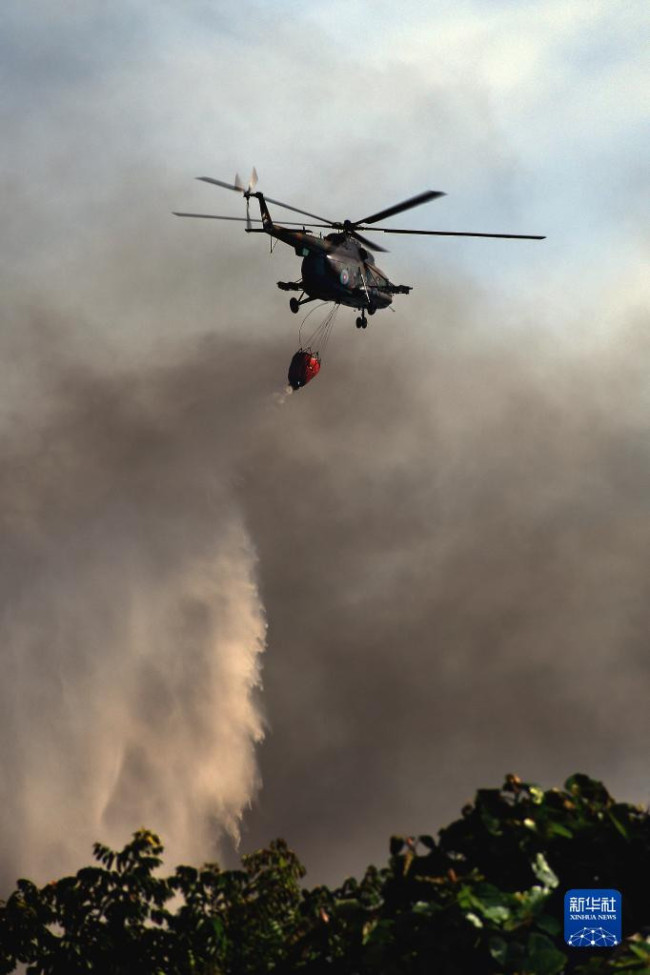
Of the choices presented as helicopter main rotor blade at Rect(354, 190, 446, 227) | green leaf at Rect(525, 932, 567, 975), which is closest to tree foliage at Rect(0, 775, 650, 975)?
green leaf at Rect(525, 932, 567, 975)

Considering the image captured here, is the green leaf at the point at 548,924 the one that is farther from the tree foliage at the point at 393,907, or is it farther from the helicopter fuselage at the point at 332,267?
the helicopter fuselage at the point at 332,267

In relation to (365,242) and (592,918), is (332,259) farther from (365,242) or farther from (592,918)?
(592,918)

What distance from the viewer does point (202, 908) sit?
35.7 meters

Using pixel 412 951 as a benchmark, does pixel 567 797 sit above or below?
above

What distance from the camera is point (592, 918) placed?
28516 millimetres

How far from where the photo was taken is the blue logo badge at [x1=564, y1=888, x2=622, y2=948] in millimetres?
28375

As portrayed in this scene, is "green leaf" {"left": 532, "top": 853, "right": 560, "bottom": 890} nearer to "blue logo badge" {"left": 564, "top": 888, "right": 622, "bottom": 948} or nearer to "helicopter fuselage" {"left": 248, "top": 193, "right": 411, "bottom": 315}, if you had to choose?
"blue logo badge" {"left": 564, "top": 888, "right": 622, "bottom": 948}

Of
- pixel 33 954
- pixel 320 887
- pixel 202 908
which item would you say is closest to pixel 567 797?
pixel 320 887

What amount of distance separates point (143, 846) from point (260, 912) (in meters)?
3.81

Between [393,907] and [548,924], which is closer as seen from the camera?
[548,924]

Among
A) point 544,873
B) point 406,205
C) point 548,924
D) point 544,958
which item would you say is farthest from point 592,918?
point 406,205

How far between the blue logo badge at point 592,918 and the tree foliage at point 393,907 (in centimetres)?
26

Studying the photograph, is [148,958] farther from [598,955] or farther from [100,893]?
[598,955]

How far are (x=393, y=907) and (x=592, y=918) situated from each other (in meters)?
4.58
